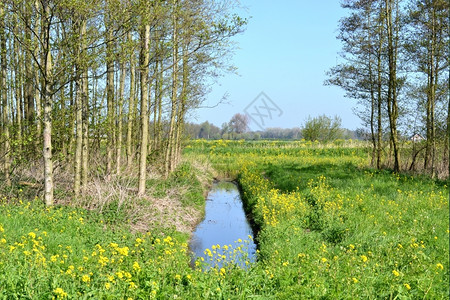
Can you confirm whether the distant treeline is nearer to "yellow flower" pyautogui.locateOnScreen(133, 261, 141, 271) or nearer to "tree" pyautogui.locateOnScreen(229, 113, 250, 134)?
"tree" pyautogui.locateOnScreen(229, 113, 250, 134)

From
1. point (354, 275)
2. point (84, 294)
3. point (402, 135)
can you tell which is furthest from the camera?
point (402, 135)

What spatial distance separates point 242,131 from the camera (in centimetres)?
7625

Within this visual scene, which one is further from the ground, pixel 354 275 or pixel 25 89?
pixel 25 89

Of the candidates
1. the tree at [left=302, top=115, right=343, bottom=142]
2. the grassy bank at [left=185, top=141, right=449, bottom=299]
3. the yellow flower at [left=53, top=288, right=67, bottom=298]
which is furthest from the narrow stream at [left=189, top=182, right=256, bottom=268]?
the tree at [left=302, top=115, right=343, bottom=142]

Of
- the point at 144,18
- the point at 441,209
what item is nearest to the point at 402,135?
the point at 441,209

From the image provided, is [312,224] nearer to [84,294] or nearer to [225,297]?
[225,297]

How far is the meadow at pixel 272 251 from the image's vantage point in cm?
518

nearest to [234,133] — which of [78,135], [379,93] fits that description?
[379,93]

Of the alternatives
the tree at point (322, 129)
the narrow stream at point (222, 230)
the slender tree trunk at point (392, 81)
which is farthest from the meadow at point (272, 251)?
the tree at point (322, 129)

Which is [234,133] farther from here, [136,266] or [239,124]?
[136,266]

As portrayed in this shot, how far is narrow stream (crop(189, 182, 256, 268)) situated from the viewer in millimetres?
10533

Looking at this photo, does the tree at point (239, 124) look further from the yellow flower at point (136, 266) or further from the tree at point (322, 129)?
the yellow flower at point (136, 266)

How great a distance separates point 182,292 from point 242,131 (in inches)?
2811

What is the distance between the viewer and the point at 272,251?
8539 millimetres
